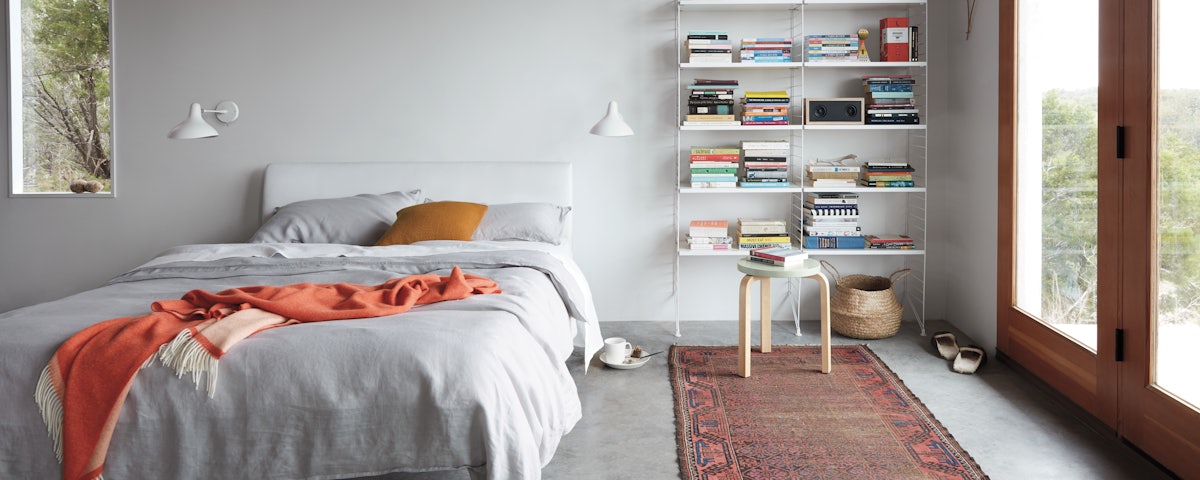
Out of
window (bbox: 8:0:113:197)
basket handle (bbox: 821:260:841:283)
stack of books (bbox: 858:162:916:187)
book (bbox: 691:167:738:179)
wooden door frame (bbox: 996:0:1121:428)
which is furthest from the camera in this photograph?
window (bbox: 8:0:113:197)

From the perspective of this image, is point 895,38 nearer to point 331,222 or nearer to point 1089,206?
point 1089,206

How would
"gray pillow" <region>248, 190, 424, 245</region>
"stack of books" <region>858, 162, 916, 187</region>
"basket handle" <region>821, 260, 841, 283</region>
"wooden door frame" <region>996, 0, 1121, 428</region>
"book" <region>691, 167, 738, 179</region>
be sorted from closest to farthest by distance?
1. "wooden door frame" <region>996, 0, 1121, 428</region>
2. "gray pillow" <region>248, 190, 424, 245</region>
3. "stack of books" <region>858, 162, 916, 187</region>
4. "book" <region>691, 167, 738, 179</region>
5. "basket handle" <region>821, 260, 841, 283</region>

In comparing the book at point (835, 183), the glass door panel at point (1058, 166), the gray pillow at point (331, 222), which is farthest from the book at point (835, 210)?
the gray pillow at point (331, 222)

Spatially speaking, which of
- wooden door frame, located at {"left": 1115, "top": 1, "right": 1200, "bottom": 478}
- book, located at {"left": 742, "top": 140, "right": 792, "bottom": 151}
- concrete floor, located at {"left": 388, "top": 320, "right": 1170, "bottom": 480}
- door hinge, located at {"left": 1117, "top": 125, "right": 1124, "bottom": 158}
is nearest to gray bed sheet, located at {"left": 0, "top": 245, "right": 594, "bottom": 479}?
concrete floor, located at {"left": 388, "top": 320, "right": 1170, "bottom": 480}

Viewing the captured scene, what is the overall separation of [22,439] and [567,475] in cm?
147

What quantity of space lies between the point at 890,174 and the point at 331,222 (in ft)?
9.50

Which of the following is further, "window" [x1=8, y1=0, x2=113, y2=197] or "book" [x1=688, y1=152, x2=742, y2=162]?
"window" [x1=8, y1=0, x2=113, y2=197]

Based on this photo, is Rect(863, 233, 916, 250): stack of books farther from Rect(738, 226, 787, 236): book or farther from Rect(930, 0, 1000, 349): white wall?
Rect(738, 226, 787, 236): book

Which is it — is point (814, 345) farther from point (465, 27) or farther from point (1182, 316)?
point (465, 27)

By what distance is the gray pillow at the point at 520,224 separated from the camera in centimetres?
442

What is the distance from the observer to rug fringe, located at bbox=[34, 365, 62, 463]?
2189 mm

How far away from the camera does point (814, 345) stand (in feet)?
14.5

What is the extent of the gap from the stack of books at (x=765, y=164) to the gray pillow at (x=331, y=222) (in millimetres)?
1880

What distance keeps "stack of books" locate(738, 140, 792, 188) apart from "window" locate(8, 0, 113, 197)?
374cm
